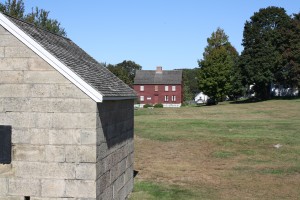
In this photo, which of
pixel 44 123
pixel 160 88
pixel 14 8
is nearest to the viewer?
pixel 44 123

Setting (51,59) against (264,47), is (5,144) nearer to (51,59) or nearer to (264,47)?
(51,59)

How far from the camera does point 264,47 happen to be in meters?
72.5

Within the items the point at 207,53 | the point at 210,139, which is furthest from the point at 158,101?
the point at 210,139

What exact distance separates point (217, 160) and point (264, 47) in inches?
2073

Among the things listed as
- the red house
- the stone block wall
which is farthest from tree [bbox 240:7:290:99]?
the stone block wall

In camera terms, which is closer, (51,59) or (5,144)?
(51,59)

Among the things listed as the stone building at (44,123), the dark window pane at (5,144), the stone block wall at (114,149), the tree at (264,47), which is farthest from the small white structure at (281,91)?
the dark window pane at (5,144)

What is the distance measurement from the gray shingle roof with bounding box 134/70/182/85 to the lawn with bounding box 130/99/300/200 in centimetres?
6234

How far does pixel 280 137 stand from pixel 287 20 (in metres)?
49.5

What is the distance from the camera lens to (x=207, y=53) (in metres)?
89.8

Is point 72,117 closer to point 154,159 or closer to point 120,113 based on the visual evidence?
point 120,113

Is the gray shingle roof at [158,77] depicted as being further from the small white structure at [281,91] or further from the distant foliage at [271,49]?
the distant foliage at [271,49]

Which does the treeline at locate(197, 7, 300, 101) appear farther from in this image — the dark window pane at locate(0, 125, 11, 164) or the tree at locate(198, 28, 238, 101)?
the dark window pane at locate(0, 125, 11, 164)

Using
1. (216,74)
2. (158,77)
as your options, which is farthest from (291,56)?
(158,77)
